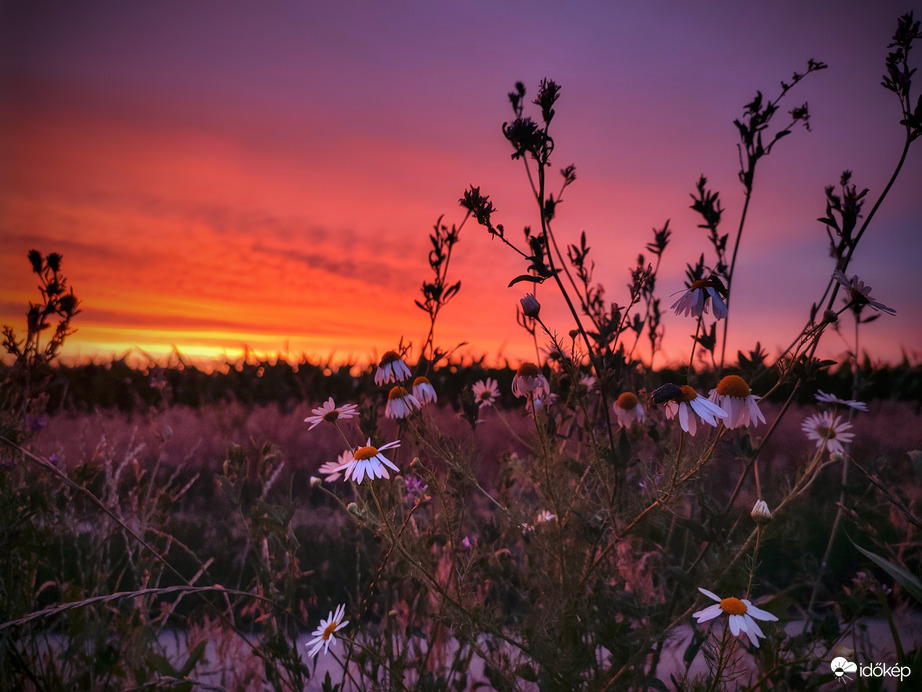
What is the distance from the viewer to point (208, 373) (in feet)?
30.9

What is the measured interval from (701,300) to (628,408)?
2.85 ft

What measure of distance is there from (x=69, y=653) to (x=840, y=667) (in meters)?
2.25

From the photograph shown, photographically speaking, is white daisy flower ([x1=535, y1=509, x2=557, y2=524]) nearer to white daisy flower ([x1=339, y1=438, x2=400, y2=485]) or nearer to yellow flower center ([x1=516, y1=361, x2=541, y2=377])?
yellow flower center ([x1=516, y1=361, x2=541, y2=377])

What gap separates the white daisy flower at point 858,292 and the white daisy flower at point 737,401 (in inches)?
13.4

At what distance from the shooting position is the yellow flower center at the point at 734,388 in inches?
62.6

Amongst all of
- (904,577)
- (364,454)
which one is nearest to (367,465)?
(364,454)

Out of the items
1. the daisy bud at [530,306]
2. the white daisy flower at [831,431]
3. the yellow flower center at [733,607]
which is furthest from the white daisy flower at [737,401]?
the white daisy flower at [831,431]

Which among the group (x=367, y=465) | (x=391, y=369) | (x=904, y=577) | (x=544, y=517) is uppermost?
(x=391, y=369)

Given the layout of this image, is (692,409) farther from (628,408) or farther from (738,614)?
(628,408)

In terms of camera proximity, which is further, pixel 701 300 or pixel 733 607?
pixel 701 300

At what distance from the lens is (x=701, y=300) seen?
1.63 metres

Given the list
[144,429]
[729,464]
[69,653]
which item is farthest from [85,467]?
[729,464]

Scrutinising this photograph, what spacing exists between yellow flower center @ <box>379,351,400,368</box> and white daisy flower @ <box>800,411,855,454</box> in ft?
4.41

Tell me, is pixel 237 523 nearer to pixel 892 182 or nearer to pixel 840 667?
pixel 840 667
